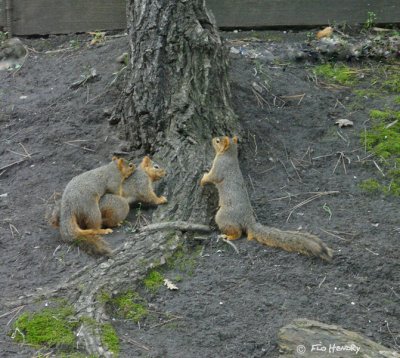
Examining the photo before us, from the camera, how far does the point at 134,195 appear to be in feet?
20.1

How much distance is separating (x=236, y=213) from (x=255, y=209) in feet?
1.28

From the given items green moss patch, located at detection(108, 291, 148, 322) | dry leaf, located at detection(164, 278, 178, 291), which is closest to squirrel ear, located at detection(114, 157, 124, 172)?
dry leaf, located at detection(164, 278, 178, 291)

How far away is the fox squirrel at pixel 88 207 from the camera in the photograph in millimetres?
5418

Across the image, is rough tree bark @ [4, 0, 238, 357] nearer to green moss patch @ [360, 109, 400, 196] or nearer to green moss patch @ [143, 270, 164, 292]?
green moss patch @ [143, 270, 164, 292]

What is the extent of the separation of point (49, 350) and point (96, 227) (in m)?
1.42

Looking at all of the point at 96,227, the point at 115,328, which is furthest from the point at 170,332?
the point at 96,227

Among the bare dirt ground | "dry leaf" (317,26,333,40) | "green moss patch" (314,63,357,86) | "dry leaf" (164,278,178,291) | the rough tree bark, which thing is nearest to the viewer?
the bare dirt ground

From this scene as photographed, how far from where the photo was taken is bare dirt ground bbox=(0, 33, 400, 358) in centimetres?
467

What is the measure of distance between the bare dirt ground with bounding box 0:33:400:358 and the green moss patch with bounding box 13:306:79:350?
0.08 meters

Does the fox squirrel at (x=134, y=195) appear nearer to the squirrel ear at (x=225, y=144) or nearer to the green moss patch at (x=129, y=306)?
the squirrel ear at (x=225, y=144)

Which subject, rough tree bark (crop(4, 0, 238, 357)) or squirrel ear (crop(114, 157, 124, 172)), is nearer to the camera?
squirrel ear (crop(114, 157, 124, 172))

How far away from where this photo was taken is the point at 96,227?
18.7 feet

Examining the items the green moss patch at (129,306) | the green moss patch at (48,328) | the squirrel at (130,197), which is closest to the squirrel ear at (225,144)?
the squirrel at (130,197)

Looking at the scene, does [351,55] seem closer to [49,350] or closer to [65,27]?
[65,27]
